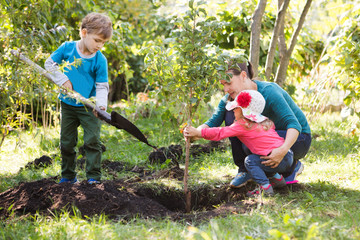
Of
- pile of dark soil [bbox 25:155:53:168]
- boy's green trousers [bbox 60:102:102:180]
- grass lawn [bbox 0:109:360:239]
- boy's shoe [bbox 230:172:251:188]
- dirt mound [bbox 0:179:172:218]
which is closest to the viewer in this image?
grass lawn [bbox 0:109:360:239]

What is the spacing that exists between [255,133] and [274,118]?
0.26m

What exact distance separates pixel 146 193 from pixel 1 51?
1732 mm

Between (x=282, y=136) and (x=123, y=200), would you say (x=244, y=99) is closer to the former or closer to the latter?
(x=282, y=136)

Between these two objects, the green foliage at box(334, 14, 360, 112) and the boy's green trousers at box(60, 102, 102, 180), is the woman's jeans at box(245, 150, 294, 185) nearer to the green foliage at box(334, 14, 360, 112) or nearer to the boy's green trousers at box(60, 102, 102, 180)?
the boy's green trousers at box(60, 102, 102, 180)

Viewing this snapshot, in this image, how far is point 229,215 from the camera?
8.27 feet

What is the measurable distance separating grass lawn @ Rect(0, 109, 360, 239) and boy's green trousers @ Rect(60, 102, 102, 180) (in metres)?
0.36

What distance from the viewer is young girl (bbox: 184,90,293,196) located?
286 cm

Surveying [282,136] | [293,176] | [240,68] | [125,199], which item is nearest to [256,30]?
[240,68]

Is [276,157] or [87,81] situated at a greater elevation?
[87,81]

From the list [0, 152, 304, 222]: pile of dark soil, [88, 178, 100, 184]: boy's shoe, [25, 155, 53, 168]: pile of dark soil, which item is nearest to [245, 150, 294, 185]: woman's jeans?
[0, 152, 304, 222]: pile of dark soil

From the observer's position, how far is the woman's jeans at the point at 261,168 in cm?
295

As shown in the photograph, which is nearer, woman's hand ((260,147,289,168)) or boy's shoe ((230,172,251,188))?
woman's hand ((260,147,289,168))

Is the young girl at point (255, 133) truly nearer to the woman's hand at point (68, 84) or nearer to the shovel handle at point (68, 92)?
the shovel handle at point (68, 92)

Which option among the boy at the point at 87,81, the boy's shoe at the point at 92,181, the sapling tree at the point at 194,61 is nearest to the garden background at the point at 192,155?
the sapling tree at the point at 194,61
